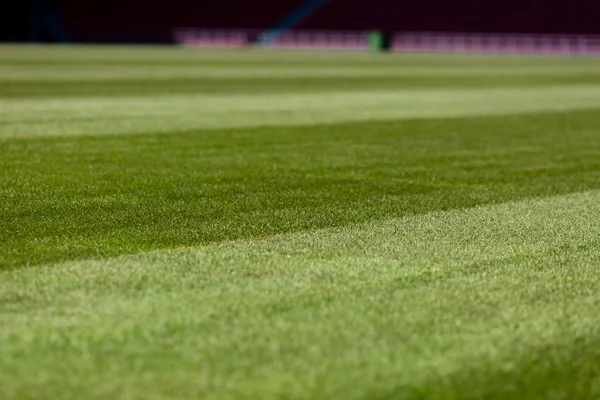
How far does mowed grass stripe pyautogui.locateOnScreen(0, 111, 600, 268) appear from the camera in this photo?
698 cm

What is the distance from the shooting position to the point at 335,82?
86.7 feet

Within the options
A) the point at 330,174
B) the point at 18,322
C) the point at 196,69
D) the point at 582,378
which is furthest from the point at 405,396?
the point at 196,69

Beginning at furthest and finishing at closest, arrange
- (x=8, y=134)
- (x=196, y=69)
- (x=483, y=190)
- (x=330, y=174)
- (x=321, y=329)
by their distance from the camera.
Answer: (x=196, y=69), (x=8, y=134), (x=330, y=174), (x=483, y=190), (x=321, y=329)

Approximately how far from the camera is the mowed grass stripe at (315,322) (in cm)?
397

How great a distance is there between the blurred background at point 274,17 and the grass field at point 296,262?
52255 millimetres

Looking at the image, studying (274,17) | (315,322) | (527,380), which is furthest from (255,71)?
(274,17)

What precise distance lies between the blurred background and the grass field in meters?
52.3

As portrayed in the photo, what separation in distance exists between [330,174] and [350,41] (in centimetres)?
5802

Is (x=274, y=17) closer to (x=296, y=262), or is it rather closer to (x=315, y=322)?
(x=296, y=262)

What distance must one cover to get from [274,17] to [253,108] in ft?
172

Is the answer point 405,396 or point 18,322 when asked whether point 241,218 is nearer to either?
point 18,322

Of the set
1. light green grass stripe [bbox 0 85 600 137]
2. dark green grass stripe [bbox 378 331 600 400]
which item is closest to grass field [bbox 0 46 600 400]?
dark green grass stripe [bbox 378 331 600 400]

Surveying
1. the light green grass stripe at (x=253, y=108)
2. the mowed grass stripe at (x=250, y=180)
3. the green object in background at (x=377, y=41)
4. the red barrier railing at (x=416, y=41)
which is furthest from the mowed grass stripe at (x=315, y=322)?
Result: the red barrier railing at (x=416, y=41)

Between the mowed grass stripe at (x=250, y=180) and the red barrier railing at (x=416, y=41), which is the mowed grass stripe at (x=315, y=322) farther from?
the red barrier railing at (x=416, y=41)
